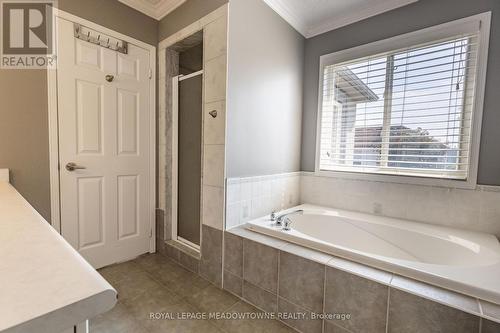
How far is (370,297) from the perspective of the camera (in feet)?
3.74

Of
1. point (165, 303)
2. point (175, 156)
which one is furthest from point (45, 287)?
point (175, 156)

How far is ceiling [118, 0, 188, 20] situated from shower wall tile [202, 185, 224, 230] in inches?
66.6

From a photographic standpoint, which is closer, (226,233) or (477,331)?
(477,331)

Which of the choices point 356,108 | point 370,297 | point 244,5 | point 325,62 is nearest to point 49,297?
point 370,297

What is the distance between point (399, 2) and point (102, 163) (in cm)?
289

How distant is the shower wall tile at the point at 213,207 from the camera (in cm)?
181

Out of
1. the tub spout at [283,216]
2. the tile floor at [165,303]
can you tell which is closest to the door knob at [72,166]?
the tile floor at [165,303]

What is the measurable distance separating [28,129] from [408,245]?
9.74ft

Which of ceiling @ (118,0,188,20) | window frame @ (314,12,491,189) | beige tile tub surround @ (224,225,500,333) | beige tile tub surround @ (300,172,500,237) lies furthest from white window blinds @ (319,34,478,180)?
ceiling @ (118,0,188,20)

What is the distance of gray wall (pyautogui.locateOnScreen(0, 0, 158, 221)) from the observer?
5.22 feet

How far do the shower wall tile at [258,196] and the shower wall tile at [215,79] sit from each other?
0.67 metres

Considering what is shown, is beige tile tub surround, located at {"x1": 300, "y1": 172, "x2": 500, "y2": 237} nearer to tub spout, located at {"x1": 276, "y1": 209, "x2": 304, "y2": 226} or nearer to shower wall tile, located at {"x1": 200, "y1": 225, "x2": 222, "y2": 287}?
tub spout, located at {"x1": 276, "y1": 209, "x2": 304, "y2": 226}

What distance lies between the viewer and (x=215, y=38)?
1790 millimetres

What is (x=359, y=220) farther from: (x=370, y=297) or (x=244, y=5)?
(x=244, y=5)
